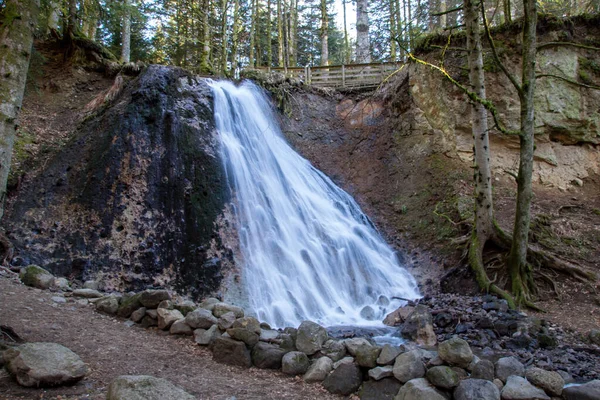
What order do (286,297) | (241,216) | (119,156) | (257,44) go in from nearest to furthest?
(286,297)
(119,156)
(241,216)
(257,44)

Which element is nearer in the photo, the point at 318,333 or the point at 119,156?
the point at 318,333

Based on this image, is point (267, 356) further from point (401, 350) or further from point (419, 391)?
point (419, 391)

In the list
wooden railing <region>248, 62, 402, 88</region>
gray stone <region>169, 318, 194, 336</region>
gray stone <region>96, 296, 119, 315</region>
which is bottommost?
gray stone <region>169, 318, 194, 336</region>

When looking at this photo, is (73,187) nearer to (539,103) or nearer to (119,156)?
(119,156)

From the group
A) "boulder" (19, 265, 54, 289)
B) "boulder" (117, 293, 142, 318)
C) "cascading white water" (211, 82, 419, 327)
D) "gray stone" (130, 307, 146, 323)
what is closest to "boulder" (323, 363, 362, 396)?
"gray stone" (130, 307, 146, 323)

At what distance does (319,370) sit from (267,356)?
1.98 ft

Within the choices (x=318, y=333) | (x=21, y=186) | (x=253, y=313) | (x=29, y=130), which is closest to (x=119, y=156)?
(x=21, y=186)

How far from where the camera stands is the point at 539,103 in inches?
441

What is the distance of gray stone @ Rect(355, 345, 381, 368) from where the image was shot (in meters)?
3.84

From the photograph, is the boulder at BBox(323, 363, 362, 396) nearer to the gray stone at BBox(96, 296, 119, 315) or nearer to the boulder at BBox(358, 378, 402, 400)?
the boulder at BBox(358, 378, 402, 400)

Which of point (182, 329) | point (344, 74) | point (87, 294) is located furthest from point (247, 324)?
point (344, 74)

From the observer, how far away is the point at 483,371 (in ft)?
11.7

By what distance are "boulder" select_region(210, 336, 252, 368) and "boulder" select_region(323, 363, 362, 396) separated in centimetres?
90

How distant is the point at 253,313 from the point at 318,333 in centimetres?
267
